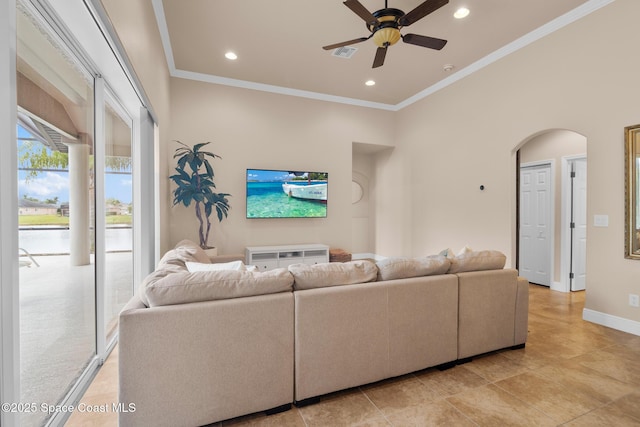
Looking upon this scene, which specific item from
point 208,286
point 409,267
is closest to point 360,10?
point 409,267

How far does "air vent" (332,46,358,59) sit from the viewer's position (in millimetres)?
4015

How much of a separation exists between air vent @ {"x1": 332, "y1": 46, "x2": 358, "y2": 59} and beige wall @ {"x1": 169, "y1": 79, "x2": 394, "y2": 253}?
147 cm

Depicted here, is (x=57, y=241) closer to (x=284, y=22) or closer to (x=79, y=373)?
(x=79, y=373)

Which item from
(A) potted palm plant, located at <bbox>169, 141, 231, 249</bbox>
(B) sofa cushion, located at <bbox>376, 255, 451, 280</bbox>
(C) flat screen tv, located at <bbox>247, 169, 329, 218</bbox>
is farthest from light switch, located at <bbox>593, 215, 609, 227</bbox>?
(A) potted palm plant, located at <bbox>169, 141, 231, 249</bbox>

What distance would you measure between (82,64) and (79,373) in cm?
210

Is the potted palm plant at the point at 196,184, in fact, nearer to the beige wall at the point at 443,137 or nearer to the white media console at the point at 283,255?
the beige wall at the point at 443,137

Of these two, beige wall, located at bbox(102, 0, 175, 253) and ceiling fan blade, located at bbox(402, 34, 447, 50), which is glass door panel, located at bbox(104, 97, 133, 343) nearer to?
beige wall, located at bbox(102, 0, 175, 253)

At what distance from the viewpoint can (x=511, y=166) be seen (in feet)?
13.3

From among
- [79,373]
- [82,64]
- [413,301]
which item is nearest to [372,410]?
[413,301]

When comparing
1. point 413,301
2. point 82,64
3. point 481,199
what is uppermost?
point 82,64

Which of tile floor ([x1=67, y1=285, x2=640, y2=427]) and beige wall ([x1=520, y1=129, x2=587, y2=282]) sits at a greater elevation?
beige wall ([x1=520, y1=129, x2=587, y2=282])

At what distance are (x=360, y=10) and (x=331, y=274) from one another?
2346mm

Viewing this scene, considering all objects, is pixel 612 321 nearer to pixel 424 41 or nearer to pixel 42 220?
pixel 424 41

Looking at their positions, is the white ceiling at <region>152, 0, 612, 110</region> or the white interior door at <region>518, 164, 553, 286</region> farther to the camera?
the white interior door at <region>518, 164, 553, 286</region>
